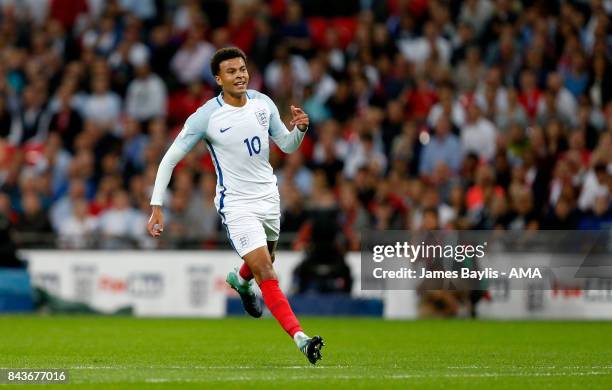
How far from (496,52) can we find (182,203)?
240 inches

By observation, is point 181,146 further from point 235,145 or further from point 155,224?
point 155,224

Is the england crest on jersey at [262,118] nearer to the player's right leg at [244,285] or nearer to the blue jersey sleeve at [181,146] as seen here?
the blue jersey sleeve at [181,146]

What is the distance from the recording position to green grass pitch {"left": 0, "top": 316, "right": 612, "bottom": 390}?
366 inches

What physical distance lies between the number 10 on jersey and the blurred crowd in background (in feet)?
26.6

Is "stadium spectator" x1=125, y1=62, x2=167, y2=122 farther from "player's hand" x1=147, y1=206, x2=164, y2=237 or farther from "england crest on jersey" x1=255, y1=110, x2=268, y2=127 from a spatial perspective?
"player's hand" x1=147, y1=206, x2=164, y2=237

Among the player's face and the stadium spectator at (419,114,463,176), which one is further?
the stadium spectator at (419,114,463,176)

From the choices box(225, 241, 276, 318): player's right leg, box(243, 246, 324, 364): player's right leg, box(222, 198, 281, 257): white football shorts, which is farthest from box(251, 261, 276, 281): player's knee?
box(225, 241, 276, 318): player's right leg

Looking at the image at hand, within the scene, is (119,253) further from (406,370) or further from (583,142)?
(406,370)

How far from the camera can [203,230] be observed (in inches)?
858

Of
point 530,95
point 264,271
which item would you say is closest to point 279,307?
point 264,271

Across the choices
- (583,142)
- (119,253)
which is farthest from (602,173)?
(119,253)

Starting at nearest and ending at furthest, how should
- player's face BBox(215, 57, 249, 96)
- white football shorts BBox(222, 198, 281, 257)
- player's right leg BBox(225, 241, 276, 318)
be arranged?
white football shorts BBox(222, 198, 281, 257) < player's face BBox(215, 57, 249, 96) < player's right leg BBox(225, 241, 276, 318)

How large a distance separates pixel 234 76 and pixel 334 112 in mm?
11919

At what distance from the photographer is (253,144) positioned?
11414mm
